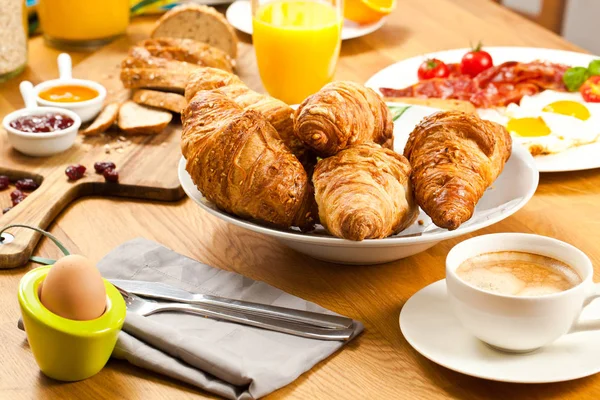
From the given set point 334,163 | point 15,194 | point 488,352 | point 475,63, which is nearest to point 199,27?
point 475,63

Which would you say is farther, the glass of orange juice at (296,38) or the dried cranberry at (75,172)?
the glass of orange juice at (296,38)

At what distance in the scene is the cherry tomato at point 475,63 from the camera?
255 centimetres

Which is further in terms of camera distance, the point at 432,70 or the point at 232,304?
the point at 432,70

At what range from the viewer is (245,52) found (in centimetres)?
279

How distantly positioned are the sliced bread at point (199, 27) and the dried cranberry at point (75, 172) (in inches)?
34.1

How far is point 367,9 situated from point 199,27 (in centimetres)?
→ 59

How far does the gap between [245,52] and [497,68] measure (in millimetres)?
836

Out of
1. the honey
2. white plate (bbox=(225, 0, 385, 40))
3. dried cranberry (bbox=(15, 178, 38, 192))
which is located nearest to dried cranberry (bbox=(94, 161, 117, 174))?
dried cranberry (bbox=(15, 178, 38, 192))

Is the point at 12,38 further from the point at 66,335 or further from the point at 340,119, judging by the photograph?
the point at 66,335

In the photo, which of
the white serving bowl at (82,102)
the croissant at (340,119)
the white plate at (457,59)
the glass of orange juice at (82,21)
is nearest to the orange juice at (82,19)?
the glass of orange juice at (82,21)

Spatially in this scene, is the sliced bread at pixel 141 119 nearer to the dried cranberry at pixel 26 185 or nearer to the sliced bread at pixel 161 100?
the sliced bread at pixel 161 100

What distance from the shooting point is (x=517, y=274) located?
130cm

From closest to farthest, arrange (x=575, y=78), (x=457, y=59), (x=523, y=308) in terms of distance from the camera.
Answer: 1. (x=523, y=308)
2. (x=575, y=78)
3. (x=457, y=59)

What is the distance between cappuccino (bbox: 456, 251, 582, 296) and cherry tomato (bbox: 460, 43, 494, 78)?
1309mm
